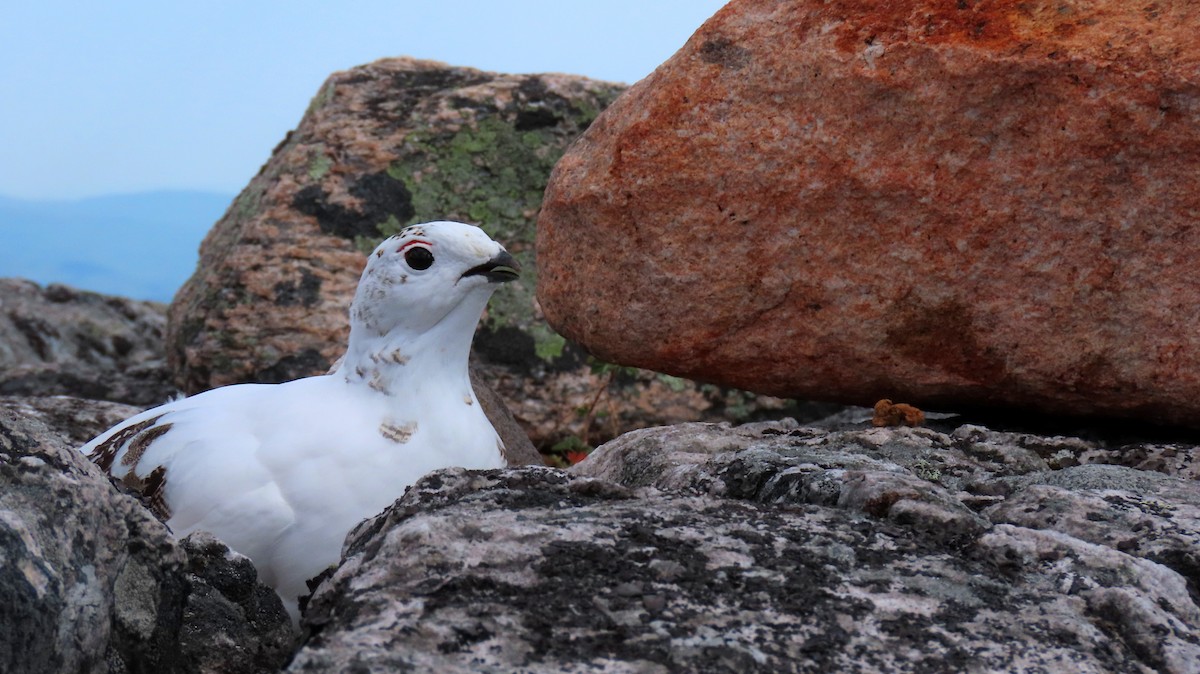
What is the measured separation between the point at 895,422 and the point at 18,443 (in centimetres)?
337

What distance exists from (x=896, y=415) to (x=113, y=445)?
124 inches

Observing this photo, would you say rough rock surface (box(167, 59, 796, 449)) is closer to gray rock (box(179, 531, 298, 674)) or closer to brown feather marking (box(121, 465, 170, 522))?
brown feather marking (box(121, 465, 170, 522))

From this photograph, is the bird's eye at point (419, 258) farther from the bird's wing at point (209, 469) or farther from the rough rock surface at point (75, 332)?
the rough rock surface at point (75, 332)

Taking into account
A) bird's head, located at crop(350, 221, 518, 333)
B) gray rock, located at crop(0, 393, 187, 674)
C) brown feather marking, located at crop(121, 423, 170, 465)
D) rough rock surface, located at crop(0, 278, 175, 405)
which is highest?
bird's head, located at crop(350, 221, 518, 333)

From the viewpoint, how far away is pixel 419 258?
16.0ft

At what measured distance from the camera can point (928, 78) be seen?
4.65 metres

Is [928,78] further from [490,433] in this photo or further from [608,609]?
[608,609]

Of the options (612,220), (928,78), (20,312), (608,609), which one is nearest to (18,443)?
(608,609)

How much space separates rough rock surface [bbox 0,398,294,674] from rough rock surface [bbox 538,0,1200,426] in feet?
7.22

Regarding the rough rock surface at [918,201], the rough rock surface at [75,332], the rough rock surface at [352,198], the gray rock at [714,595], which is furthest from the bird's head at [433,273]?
the rough rock surface at [75,332]

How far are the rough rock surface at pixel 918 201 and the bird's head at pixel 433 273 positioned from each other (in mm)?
481

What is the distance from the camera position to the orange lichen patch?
513 centimetres

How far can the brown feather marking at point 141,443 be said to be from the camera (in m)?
4.74

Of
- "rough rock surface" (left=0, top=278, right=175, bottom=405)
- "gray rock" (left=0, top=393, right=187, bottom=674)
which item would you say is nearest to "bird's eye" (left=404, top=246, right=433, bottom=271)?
"gray rock" (left=0, top=393, right=187, bottom=674)
